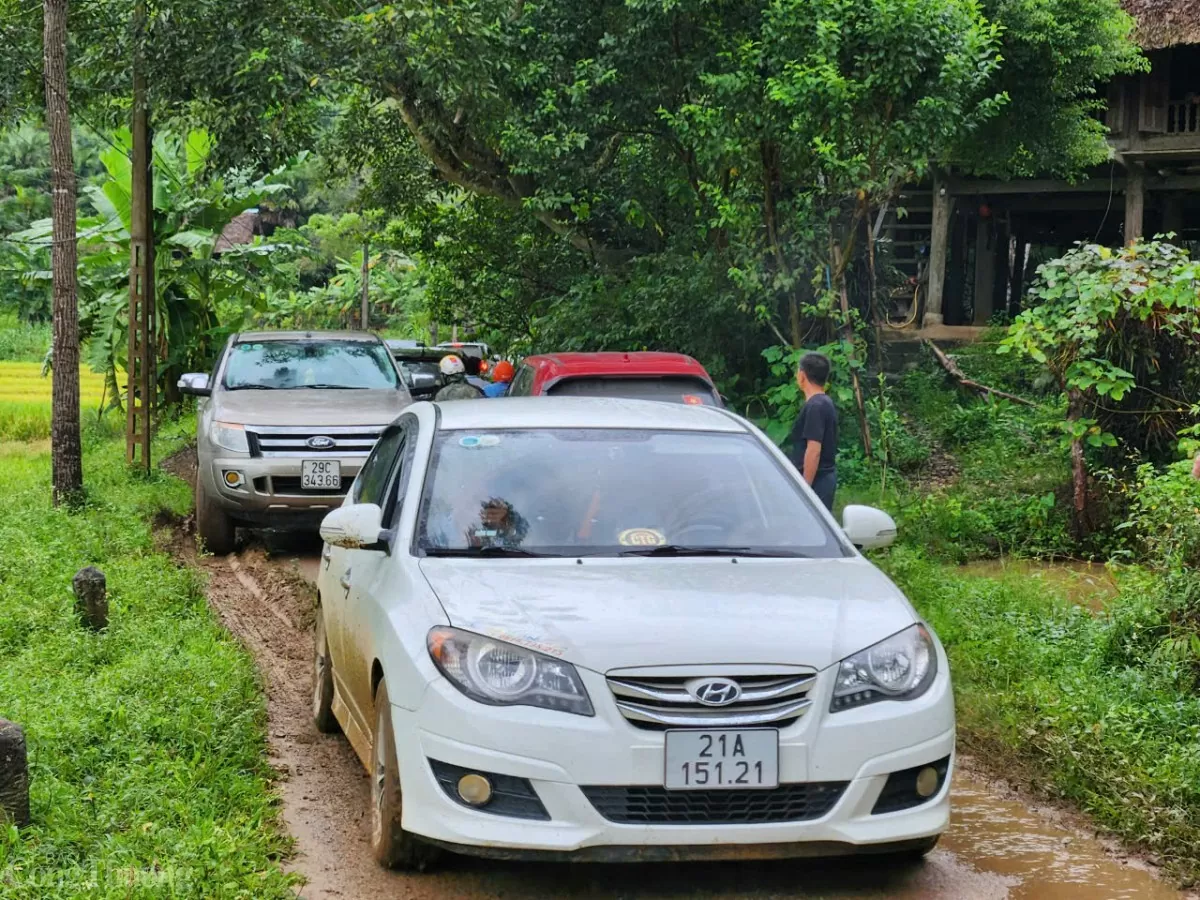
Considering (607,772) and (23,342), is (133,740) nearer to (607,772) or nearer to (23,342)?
(607,772)

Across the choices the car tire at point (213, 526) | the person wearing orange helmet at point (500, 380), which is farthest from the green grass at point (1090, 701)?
the car tire at point (213, 526)

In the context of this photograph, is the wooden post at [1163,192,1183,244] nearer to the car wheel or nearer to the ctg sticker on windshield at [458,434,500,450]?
the car wheel

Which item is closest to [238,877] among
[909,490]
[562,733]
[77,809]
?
[77,809]

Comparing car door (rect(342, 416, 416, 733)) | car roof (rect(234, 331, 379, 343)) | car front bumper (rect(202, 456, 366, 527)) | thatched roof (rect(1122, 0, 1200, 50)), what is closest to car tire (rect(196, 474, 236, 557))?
car front bumper (rect(202, 456, 366, 527))

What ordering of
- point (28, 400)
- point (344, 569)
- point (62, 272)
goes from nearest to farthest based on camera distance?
point (344, 569) < point (62, 272) < point (28, 400)

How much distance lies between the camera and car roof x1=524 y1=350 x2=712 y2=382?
955cm

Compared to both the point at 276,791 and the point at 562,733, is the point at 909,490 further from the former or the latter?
the point at 562,733

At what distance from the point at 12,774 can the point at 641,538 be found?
91.2 inches

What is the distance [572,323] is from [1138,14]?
10.2 m

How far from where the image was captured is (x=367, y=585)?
5398 millimetres

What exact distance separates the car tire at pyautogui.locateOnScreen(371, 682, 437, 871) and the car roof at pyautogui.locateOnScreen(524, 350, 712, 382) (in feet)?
16.1

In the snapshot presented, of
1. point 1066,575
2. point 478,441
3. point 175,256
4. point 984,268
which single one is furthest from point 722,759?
point 984,268

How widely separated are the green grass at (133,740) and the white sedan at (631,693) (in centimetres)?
57

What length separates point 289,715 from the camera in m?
7.02
